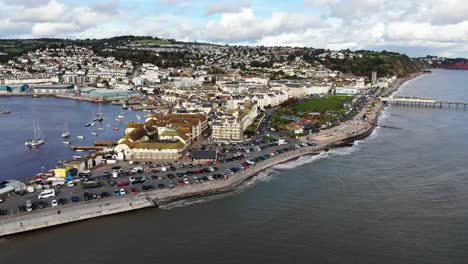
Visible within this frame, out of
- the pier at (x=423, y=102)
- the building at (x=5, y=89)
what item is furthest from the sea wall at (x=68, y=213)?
the building at (x=5, y=89)

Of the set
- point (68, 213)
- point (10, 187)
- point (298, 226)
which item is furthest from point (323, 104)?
point (68, 213)

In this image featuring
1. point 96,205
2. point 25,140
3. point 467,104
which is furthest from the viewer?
point 467,104

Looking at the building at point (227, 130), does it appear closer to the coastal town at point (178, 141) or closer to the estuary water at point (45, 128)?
the coastal town at point (178, 141)

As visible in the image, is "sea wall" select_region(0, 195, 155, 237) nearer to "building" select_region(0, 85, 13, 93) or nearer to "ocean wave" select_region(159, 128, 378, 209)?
A: "ocean wave" select_region(159, 128, 378, 209)

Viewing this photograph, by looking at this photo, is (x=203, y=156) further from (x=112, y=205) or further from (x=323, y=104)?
(x=323, y=104)

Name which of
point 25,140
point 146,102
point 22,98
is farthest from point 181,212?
point 22,98

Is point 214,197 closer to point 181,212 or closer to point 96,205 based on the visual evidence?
point 181,212

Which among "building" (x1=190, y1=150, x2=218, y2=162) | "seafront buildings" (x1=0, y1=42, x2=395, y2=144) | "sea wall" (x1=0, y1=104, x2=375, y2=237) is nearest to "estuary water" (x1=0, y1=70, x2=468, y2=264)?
"sea wall" (x1=0, y1=104, x2=375, y2=237)
